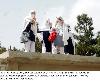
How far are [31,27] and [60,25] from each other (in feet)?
3.78

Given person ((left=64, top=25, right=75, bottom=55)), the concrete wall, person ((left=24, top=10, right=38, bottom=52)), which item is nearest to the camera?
the concrete wall

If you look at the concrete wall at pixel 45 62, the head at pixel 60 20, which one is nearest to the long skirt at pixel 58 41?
the head at pixel 60 20

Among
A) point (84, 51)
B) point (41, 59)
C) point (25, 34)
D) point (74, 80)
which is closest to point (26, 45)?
point (25, 34)

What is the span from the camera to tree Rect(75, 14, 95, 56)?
135 feet

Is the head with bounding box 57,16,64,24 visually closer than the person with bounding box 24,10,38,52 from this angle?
No

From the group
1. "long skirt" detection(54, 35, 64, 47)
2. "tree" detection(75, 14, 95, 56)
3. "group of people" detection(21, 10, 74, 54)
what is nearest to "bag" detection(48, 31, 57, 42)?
"group of people" detection(21, 10, 74, 54)

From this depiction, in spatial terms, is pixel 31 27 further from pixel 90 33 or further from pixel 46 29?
pixel 90 33

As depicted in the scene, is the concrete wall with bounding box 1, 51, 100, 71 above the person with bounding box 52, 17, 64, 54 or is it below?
below

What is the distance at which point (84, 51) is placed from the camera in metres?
40.7

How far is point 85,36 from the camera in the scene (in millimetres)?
42719

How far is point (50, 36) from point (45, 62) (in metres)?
1.26

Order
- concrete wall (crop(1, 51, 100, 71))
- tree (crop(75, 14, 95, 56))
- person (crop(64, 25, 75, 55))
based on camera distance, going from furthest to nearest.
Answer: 1. tree (crop(75, 14, 95, 56))
2. person (crop(64, 25, 75, 55))
3. concrete wall (crop(1, 51, 100, 71))

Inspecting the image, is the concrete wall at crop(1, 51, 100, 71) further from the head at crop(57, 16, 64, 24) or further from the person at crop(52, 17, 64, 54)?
the head at crop(57, 16, 64, 24)

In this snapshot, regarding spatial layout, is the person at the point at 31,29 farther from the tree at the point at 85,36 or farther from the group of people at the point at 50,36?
the tree at the point at 85,36
